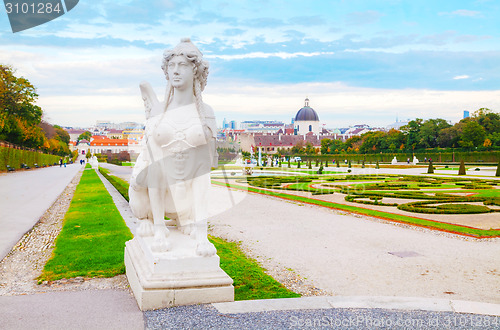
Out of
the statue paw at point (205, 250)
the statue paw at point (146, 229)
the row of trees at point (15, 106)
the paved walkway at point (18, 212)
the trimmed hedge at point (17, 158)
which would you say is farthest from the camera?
the row of trees at point (15, 106)

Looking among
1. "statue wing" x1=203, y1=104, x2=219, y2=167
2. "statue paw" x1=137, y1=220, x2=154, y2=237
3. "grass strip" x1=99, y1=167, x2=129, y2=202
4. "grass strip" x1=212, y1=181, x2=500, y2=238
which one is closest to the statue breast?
"statue wing" x1=203, y1=104, x2=219, y2=167

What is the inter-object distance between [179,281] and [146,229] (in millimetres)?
1155

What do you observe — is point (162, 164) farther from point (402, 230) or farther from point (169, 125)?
point (402, 230)

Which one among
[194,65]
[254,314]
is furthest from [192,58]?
[254,314]

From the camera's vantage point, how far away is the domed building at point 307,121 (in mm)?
150000

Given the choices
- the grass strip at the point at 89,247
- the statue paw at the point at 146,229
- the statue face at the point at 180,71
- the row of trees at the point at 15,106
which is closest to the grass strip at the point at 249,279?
the statue paw at the point at 146,229

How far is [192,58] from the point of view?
13.6 feet

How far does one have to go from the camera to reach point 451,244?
25.3ft

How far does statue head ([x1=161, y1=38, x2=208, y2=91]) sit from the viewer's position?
4133 millimetres

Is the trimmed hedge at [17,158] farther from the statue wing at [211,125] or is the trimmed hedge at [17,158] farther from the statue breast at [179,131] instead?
the statue wing at [211,125]

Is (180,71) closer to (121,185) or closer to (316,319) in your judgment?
(316,319)

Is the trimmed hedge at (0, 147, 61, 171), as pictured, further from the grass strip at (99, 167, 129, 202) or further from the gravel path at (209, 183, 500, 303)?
the gravel path at (209, 183, 500, 303)

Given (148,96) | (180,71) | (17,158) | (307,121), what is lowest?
(17,158)

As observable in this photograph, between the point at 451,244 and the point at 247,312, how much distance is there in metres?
5.45
